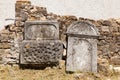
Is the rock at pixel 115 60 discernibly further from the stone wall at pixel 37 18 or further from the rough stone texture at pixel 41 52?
the rough stone texture at pixel 41 52

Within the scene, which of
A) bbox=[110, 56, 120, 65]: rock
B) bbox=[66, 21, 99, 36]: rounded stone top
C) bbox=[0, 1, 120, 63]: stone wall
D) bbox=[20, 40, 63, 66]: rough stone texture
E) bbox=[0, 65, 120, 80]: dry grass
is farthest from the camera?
bbox=[110, 56, 120, 65]: rock

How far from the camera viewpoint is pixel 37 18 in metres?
10.5

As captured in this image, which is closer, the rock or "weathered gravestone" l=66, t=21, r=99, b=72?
"weathered gravestone" l=66, t=21, r=99, b=72

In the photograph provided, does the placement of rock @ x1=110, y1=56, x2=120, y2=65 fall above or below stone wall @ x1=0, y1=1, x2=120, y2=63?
below

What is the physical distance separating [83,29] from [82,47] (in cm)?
41

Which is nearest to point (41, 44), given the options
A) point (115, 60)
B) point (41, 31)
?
point (41, 31)

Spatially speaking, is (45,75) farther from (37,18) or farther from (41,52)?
(37,18)

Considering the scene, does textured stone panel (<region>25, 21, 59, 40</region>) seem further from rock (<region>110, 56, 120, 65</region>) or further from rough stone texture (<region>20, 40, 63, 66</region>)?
rock (<region>110, 56, 120, 65</region>)

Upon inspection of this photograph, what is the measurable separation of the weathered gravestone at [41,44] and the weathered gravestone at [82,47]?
0.27 meters

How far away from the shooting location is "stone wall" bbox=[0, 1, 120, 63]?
10.3m

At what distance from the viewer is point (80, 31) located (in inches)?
397

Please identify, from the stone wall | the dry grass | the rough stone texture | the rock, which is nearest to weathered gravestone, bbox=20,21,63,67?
the rough stone texture

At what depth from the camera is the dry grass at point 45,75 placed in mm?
9531

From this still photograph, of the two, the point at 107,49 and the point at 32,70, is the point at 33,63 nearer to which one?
the point at 32,70
